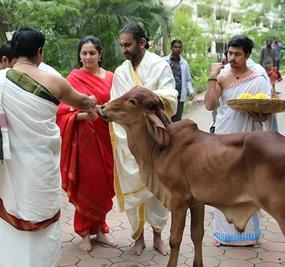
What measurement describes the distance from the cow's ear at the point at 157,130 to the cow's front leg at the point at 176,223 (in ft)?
1.35

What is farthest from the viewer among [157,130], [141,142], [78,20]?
[78,20]

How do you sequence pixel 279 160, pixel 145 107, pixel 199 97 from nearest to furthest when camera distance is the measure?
pixel 279 160, pixel 145 107, pixel 199 97

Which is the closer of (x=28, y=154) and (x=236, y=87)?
(x=28, y=154)

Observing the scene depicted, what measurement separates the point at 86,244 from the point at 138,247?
0.47 m

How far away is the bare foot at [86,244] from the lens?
423 centimetres

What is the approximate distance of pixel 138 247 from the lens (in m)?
4.16

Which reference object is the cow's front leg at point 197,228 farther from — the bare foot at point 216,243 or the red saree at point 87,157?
the red saree at point 87,157

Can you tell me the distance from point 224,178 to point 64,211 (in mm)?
2803

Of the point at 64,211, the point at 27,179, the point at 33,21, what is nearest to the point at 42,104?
the point at 27,179

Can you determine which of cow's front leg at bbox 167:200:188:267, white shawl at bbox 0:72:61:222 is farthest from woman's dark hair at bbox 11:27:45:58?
cow's front leg at bbox 167:200:188:267

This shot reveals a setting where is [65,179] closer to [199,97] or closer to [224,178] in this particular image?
[224,178]

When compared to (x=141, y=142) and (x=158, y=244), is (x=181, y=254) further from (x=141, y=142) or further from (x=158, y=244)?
(x=141, y=142)

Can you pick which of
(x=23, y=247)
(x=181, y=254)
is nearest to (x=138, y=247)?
(x=181, y=254)

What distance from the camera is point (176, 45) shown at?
865 centimetres
